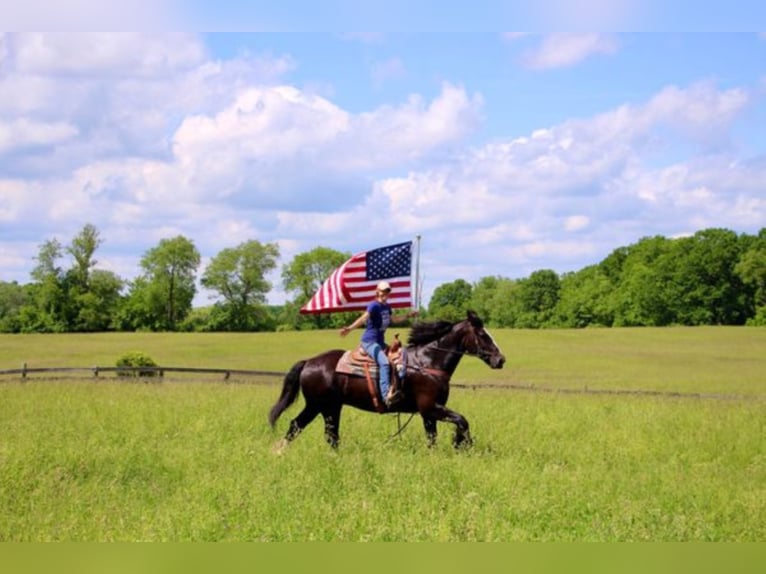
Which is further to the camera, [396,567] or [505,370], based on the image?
[505,370]

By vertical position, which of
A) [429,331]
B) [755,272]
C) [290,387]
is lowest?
[290,387]

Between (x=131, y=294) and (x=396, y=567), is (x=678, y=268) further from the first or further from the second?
(x=396, y=567)

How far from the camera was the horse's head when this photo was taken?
47.3ft

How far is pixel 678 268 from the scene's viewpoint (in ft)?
284

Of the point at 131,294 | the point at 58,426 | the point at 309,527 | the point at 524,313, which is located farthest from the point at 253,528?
the point at 524,313

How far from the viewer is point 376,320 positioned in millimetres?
13516

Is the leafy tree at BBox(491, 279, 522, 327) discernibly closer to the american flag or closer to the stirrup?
the american flag

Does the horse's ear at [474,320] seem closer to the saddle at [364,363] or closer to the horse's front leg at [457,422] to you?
the saddle at [364,363]

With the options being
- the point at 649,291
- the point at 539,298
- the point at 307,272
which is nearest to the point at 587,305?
the point at 539,298

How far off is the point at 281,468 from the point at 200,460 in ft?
4.64

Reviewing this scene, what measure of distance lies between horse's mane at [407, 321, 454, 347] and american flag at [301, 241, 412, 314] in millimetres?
1294

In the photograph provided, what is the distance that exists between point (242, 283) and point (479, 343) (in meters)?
78.0

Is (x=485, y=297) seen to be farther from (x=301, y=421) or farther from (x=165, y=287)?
(x=301, y=421)

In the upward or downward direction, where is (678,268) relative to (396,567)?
upward
